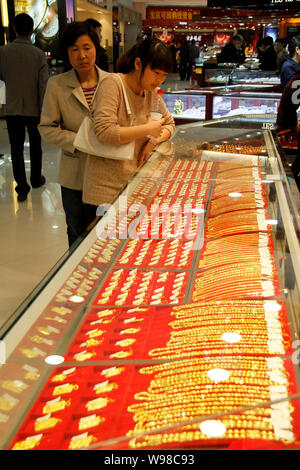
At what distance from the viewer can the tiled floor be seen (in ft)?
9.72

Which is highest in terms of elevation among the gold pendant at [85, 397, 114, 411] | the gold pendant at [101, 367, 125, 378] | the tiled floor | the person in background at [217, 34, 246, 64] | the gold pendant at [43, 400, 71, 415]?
the person in background at [217, 34, 246, 64]

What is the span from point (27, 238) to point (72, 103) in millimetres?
1577

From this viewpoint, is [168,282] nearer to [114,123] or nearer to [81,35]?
[114,123]

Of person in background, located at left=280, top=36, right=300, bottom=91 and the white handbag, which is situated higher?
person in background, located at left=280, top=36, right=300, bottom=91

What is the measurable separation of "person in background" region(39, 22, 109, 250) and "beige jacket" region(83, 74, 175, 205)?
255 millimetres

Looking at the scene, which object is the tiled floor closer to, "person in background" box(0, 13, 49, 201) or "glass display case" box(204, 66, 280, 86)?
"person in background" box(0, 13, 49, 201)

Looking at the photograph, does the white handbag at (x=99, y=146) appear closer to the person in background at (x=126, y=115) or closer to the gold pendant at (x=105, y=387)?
the person in background at (x=126, y=115)

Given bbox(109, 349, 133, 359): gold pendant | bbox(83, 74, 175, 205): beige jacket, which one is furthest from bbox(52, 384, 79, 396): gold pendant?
bbox(83, 74, 175, 205): beige jacket

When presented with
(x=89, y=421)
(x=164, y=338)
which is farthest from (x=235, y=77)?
(x=89, y=421)

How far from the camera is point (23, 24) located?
172 inches

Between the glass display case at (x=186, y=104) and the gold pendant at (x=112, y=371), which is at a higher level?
the glass display case at (x=186, y=104)

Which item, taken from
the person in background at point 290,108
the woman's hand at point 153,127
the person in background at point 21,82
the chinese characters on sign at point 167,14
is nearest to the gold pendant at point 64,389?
the woman's hand at point 153,127

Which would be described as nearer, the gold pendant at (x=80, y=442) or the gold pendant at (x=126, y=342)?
the gold pendant at (x=80, y=442)

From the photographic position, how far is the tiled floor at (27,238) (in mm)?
2963
